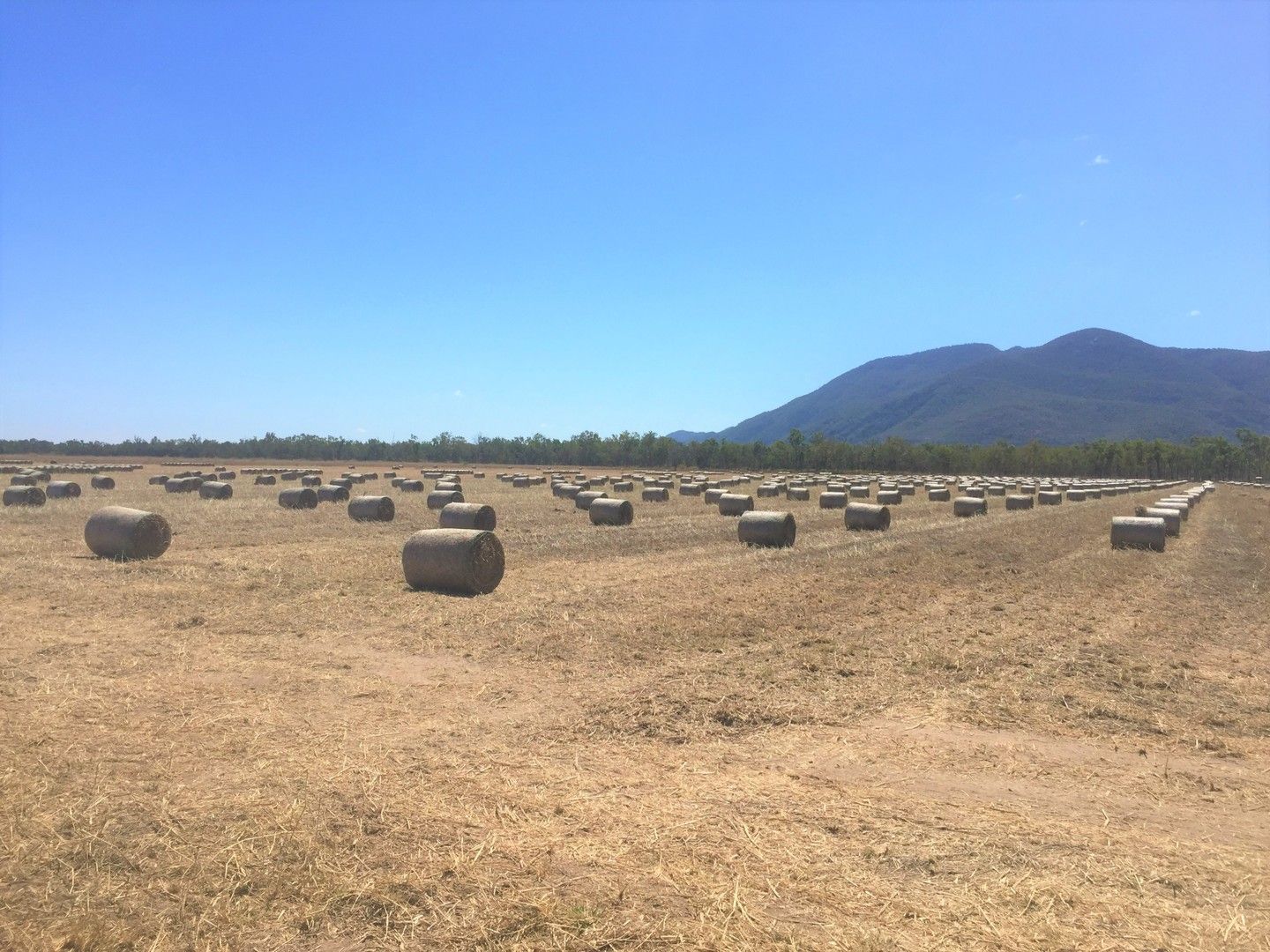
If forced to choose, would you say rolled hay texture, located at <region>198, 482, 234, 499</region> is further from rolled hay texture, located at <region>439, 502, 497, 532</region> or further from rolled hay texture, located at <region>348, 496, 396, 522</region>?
rolled hay texture, located at <region>439, 502, 497, 532</region>

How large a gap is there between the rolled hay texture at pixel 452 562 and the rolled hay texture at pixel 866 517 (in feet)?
53.6

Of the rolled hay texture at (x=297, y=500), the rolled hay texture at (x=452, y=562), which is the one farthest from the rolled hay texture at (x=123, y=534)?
the rolled hay texture at (x=297, y=500)

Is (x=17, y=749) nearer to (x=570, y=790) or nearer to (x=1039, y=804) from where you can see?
(x=570, y=790)

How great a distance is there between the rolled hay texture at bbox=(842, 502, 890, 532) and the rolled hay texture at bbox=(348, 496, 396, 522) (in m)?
16.2

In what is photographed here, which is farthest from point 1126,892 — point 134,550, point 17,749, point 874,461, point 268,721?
point 874,461

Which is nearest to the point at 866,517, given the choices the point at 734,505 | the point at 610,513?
the point at 734,505

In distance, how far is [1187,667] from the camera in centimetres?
1021

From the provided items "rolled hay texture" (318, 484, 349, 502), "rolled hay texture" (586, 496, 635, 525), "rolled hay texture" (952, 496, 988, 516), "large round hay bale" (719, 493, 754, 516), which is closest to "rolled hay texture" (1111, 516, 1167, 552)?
"rolled hay texture" (952, 496, 988, 516)

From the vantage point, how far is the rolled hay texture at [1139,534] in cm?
2378

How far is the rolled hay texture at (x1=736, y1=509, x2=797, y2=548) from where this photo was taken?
22.4 m

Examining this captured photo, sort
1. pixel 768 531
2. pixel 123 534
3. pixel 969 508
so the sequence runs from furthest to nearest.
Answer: pixel 969 508 → pixel 768 531 → pixel 123 534

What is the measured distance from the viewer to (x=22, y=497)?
31188mm

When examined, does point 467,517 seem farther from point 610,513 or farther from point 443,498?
point 443,498

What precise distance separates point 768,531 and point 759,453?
→ 9608cm
